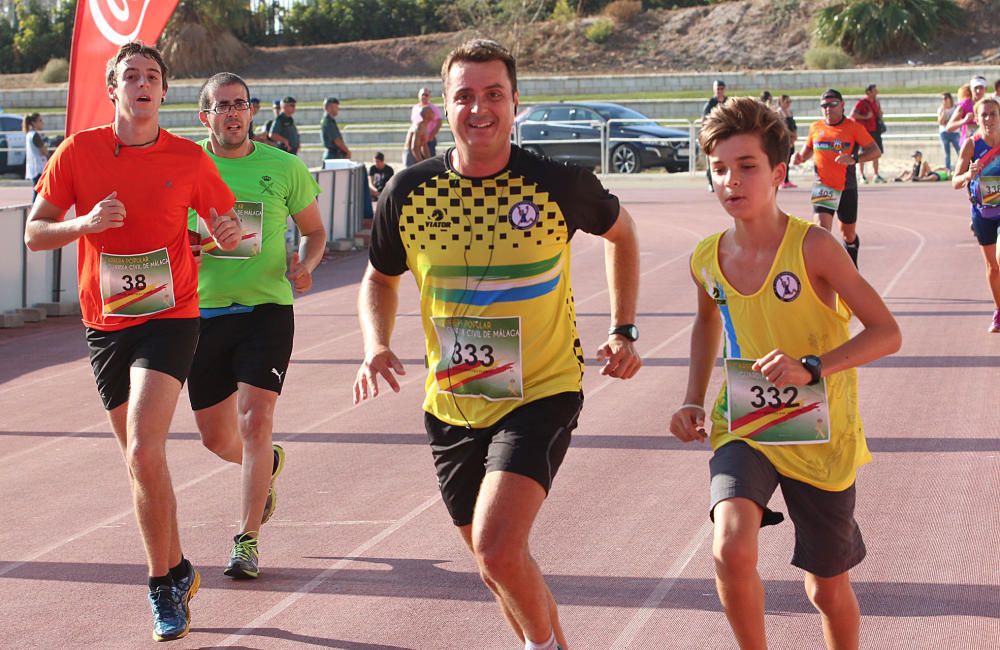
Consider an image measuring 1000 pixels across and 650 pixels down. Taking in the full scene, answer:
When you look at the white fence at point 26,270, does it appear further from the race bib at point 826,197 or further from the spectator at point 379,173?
the spectator at point 379,173

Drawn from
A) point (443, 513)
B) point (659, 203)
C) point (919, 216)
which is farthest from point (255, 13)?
point (443, 513)

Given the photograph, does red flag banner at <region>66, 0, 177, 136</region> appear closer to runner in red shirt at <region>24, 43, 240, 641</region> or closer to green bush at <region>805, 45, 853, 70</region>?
runner in red shirt at <region>24, 43, 240, 641</region>

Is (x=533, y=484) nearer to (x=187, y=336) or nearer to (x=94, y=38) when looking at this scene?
(x=187, y=336)

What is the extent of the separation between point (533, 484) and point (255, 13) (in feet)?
166

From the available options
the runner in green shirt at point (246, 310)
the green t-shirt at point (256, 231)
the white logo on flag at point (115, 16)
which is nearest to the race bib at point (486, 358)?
the runner in green shirt at point (246, 310)

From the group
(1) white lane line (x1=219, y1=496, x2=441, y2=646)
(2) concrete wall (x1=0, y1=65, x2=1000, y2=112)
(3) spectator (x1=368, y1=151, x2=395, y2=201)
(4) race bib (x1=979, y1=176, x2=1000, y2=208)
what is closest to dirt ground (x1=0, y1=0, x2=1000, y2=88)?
(2) concrete wall (x1=0, y1=65, x2=1000, y2=112)

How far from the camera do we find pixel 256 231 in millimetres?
6430

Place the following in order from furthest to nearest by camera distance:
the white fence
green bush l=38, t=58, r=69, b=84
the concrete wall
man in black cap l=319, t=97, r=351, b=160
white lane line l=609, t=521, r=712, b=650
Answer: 1. green bush l=38, t=58, r=69, b=84
2. the concrete wall
3. man in black cap l=319, t=97, r=351, b=160
4. the white fence
5. white lane line l=609, t=521, r=712, b=650

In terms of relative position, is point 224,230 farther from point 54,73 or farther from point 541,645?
point 54,73

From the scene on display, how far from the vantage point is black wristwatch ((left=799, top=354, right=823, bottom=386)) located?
4.09m

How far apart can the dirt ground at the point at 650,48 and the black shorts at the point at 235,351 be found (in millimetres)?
40556

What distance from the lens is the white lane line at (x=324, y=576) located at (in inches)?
214

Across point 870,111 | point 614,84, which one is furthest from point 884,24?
point 870,111

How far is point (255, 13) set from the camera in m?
52.5
